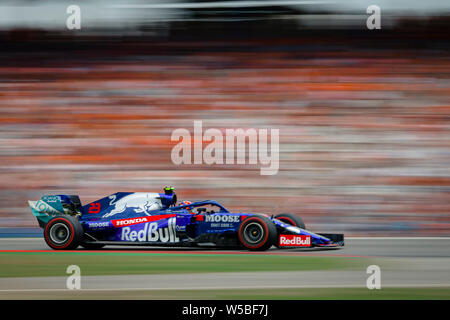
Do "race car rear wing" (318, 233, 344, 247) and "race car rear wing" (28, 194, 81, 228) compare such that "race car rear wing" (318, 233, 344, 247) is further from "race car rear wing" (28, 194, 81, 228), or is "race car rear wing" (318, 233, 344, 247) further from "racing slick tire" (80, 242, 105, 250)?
"race car rear wing" (28, 194, 81, 228)

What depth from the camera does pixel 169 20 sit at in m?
13.5

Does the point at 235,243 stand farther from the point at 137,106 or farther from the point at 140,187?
the point at 137,106

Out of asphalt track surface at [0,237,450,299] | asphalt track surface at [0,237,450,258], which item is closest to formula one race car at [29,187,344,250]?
asphalt track surface at [0,237,450,258]

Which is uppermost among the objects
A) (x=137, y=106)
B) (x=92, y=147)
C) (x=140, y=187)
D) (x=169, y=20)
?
→ (x=169, y=20)

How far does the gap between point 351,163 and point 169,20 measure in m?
4.83

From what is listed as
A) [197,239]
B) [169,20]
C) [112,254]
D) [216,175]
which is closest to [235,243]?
[197,239]

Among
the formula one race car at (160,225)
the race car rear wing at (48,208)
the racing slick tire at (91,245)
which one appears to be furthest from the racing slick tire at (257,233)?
the race car rear wing at (48,208)

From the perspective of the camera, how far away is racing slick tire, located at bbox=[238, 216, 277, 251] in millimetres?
7730

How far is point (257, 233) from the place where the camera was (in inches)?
309

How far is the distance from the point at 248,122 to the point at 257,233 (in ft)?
15.9

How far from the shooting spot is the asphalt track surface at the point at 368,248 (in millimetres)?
8086

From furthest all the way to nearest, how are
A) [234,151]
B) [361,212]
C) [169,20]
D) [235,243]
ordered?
[169,20]
[234,151]
[361,212]
[235,243]

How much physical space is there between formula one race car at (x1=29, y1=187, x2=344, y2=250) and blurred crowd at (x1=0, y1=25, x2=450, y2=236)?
3064 mm

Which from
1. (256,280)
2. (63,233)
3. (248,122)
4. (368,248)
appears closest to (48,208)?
(63,233)
